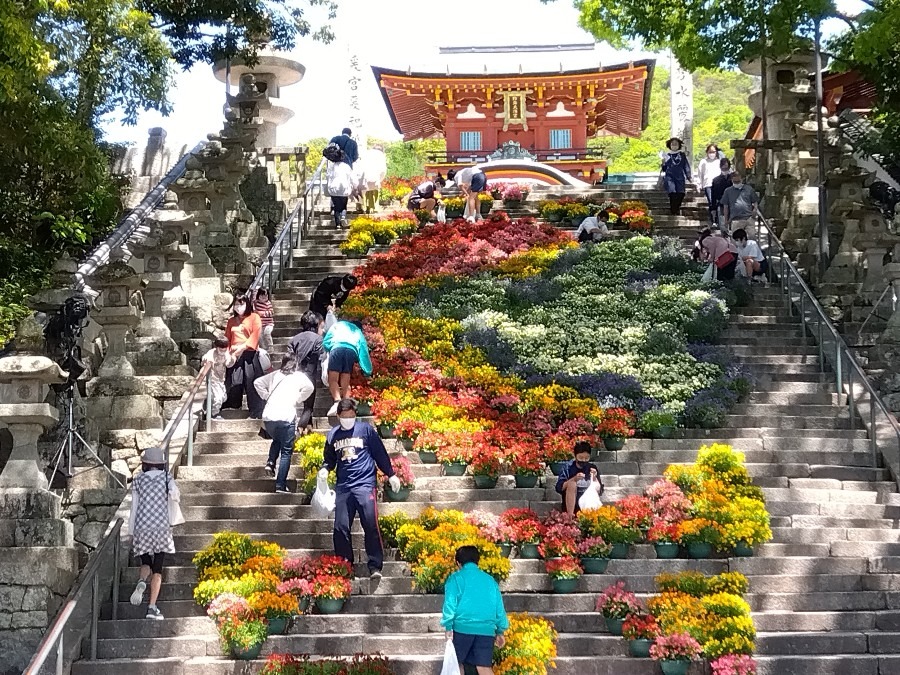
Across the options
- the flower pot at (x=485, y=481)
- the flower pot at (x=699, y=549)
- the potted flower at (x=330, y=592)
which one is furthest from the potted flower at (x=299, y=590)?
the flower pot at (x=699, y=549)

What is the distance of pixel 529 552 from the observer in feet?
36.6

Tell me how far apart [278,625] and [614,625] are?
9.19 ft

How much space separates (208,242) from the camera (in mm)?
20094

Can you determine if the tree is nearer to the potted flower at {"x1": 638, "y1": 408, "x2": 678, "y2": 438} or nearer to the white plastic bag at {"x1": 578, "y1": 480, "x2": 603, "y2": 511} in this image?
the potted flower at {"x1": 638, "y1": 408, "x2": 678, "y2": 438}

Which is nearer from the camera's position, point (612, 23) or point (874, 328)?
point (874, 328)

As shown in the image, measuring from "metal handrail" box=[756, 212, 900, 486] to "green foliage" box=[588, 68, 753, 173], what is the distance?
39.7 metres

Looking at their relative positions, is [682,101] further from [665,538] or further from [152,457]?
[152,457]

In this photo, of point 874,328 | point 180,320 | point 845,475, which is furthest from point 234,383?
point 874,328

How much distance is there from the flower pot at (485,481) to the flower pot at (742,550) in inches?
103

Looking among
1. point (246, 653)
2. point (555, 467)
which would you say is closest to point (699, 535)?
point (555, 467)

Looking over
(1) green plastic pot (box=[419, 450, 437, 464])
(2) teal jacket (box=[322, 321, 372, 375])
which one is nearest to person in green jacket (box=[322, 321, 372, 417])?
(2) teal jacket (box=[322, 321, 372, 375])

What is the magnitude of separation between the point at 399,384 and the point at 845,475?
17.5 feet

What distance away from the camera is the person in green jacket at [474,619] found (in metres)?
8.55

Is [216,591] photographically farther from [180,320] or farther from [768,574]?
[180,320]
